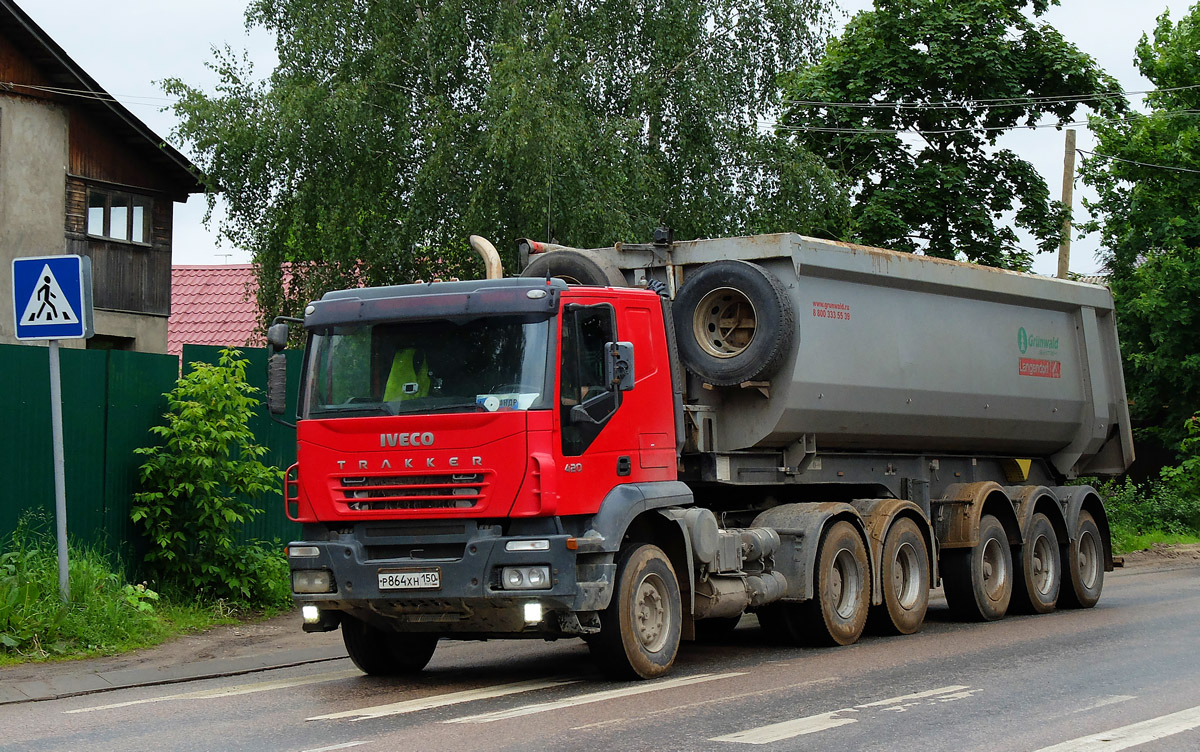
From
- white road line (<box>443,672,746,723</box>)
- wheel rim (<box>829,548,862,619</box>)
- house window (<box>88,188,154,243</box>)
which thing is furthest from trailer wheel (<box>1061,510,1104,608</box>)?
house window (<box>88,188,154,243</box>)

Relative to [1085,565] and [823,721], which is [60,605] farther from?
[1085,565]

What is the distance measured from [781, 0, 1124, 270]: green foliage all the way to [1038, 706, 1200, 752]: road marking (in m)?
19.8

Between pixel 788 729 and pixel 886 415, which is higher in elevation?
pixel 886 415

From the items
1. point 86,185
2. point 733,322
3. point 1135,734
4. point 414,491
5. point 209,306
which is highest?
point 86,185

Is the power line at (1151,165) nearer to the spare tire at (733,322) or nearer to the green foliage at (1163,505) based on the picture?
the green foliage at (1163,505)

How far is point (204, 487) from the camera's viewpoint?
13.3 meters

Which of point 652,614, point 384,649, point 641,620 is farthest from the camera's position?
point 384,649

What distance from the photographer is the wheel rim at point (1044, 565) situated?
615 inches

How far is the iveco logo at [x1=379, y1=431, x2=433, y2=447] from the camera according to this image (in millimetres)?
9703

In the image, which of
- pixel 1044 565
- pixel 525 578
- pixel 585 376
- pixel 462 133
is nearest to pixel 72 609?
pixel 525 578

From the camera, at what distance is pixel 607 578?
32.0 feet

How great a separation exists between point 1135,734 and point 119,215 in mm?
27181

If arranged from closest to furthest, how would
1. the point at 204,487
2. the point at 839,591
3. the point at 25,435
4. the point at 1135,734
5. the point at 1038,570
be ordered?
the point at 1135,734 < the point at 25,435 < the point at 839,591 < the point at 204,487 < the point at 1038,570

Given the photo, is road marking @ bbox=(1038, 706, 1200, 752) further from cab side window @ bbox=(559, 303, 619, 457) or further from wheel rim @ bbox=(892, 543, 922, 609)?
wheel rim @ bbox=(892, 543, 922, 609)
